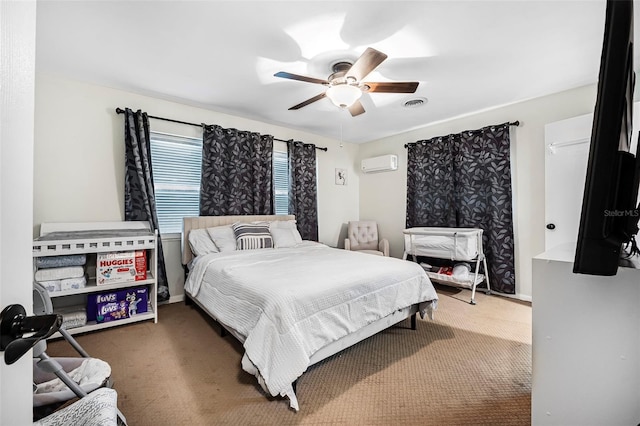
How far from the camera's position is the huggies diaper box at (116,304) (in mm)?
2482

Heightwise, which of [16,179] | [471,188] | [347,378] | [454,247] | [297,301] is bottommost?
[347,378]

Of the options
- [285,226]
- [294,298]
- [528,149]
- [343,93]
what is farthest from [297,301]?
[528,149]

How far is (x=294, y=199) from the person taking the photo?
4.19 meters

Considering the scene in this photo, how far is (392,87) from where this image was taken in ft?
7.34

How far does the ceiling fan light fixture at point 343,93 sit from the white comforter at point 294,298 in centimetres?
140

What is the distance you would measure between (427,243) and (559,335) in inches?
110

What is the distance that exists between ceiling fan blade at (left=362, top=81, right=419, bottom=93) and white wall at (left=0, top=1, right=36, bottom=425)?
209cm

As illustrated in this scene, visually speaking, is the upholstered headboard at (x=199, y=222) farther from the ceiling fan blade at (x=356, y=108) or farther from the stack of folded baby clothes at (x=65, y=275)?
the ceiling fan blade at (x=356, y=108)

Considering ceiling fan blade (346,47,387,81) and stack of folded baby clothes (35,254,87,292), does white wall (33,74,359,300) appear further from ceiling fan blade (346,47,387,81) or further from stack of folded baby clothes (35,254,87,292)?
ceiling fan blade (346,47,387,81)

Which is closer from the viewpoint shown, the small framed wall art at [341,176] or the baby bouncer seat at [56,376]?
the baby bouncer seat at [56,376]

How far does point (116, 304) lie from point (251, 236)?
4.72 feet

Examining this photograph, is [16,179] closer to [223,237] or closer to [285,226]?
[223,237]

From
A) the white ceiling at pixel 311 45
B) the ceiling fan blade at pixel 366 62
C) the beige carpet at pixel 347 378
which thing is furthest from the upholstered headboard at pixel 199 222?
the ceiling fan blade at pixel 366 62

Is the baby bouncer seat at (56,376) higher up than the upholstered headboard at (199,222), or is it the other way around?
the upholstered headboard at (199,222)
